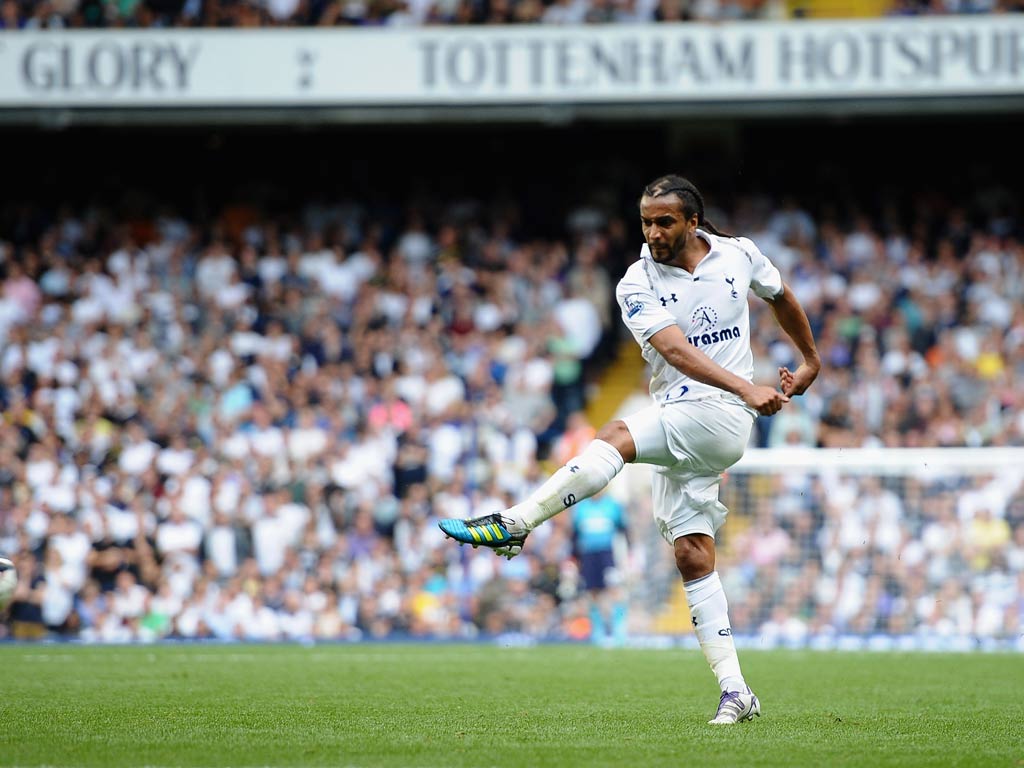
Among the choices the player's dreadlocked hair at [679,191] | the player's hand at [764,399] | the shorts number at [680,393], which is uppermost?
the player's dreadlocked hair at [679,191]

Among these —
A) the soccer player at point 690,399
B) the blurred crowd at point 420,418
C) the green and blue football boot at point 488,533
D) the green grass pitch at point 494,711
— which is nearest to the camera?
the green grass pitch at point 494,711

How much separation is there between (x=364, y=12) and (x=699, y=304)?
44.4ft

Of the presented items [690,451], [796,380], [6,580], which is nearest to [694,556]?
[690,451]

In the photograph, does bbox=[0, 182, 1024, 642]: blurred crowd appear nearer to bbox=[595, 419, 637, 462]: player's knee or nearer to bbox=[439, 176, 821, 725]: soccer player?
bbox=[439, 176, 821, 725]: soccer player

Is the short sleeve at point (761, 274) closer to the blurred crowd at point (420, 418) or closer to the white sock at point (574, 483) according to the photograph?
the white sock at point (574, 483)

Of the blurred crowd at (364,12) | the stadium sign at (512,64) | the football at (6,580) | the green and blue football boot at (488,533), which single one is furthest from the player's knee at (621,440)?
the blurred crowd at (364,12)

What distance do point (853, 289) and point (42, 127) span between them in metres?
10.6

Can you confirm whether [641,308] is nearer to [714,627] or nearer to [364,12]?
[714,627]

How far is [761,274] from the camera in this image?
732 centimetres

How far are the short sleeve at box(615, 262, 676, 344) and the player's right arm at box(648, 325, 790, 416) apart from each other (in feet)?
0.17

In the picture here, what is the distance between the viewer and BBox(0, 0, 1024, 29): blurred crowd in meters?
19.3

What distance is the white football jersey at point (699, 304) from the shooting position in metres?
7.09

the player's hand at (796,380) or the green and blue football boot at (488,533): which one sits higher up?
the player's hand at (796,380)

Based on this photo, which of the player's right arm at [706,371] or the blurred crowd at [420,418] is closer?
the player's right arm at [706,371]
